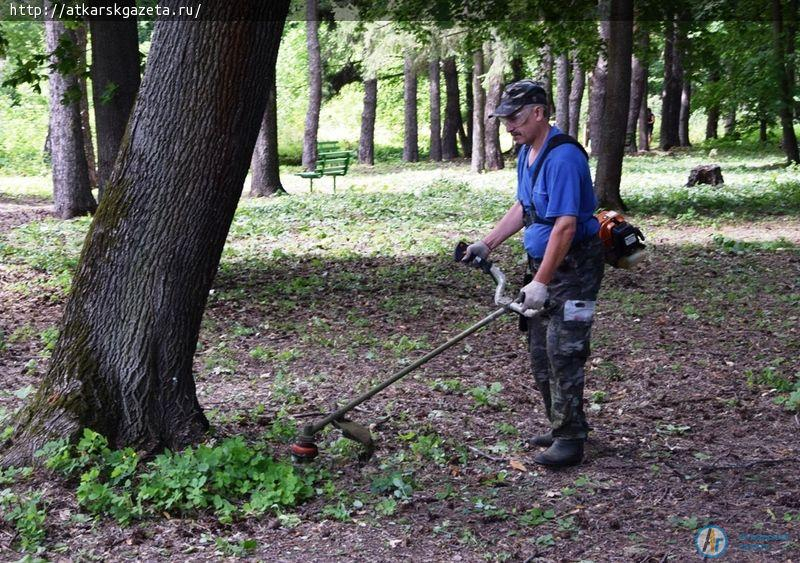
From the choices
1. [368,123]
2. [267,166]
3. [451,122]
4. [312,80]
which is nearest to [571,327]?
[267,166]

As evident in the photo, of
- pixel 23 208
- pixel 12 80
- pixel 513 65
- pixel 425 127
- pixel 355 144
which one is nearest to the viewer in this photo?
pixel 12 80

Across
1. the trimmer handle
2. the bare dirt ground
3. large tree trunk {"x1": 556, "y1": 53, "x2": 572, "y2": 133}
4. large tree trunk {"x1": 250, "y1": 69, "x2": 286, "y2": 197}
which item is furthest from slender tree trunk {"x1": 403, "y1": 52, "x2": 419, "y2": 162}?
the trimmer handle

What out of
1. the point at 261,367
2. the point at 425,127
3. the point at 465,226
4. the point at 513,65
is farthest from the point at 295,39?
the point at 261,367

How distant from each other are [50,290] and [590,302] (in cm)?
684

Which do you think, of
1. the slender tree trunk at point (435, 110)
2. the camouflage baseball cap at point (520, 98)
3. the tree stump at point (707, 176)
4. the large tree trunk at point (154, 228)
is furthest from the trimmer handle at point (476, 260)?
the slender tree trunk at point (435, 110)

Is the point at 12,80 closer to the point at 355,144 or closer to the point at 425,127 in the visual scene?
the point at 355,144

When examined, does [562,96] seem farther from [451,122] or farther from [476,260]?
[476,260]

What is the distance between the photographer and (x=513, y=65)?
31328mm

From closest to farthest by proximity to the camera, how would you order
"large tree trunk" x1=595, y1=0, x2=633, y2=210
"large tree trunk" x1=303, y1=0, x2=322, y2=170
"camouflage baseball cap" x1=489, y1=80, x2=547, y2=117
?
"camouflage baseball cap" x1=489, y1=80, x2=547, y2=117 < "large tree trunk" x1=595, y1=0, x2=633, y2=210 < "large tree trunk" x1=303, y1=0, x2=322, y2=170

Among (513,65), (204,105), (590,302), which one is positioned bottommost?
(590,302)

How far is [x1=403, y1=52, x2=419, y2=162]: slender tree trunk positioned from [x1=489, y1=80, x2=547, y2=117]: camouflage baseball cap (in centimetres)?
2572

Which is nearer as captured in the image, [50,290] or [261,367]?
[261,367]

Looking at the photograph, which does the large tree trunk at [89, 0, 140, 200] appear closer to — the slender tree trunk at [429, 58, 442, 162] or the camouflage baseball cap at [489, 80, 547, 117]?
the camouflage baseball cap at [489, 80, 547, 117]

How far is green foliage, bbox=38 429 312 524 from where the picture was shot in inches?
176
